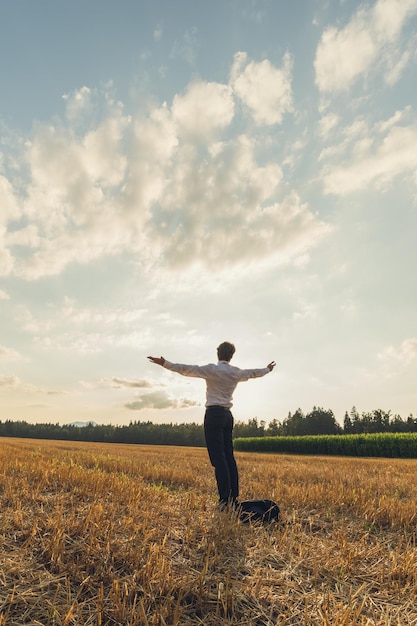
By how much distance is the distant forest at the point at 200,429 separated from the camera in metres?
90.6

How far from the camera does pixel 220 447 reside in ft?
19.6

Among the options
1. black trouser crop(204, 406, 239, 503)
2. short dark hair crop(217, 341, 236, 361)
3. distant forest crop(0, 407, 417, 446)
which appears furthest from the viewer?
distant forest crop(0, 407, 417, 446)

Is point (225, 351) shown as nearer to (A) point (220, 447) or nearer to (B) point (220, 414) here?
(B) point (220, 414)

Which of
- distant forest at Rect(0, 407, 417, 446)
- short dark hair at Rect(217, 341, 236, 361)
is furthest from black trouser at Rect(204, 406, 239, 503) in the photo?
distant forest at Rect(0, 407, 417, 446)

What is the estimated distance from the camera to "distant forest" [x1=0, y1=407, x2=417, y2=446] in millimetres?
90562

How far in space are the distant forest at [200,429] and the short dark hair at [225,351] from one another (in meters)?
89.5

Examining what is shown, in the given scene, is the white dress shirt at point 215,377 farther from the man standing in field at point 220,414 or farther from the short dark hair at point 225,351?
the short dark hair at point 225,351

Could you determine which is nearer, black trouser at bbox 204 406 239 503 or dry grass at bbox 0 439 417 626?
dry grass at bbox 0 439 417 626

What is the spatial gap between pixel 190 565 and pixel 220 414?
2415 millimetres

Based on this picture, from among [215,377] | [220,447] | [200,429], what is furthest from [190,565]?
[200,429]

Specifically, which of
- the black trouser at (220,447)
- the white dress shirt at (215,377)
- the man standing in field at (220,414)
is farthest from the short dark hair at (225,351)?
the black trouser at (220,447)

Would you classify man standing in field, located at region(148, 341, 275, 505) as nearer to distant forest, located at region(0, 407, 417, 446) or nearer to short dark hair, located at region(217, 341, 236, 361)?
short dark hair, located at region(217, 341, 236, 361)

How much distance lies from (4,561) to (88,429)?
130019 millimetres

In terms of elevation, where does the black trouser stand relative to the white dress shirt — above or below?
below
